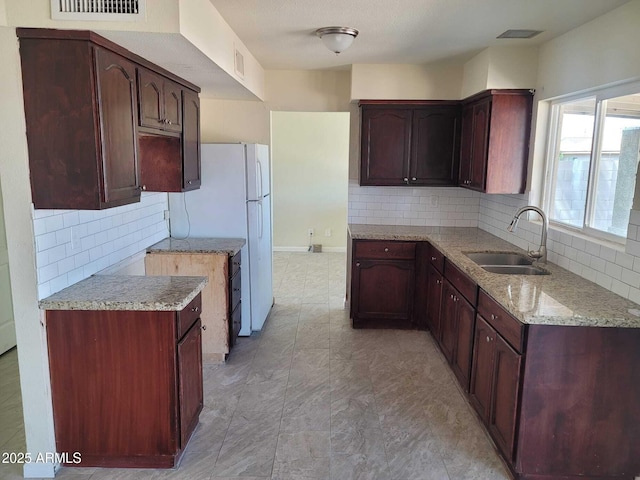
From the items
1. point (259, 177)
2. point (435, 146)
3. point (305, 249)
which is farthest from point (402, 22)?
point (305, 249)

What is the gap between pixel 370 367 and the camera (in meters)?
3.47

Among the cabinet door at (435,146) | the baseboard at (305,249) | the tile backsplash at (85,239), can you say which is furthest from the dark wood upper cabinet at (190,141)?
the baseboard at (305,249)

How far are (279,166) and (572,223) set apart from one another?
204 inches

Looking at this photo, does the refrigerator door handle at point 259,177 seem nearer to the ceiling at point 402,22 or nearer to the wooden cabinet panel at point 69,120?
the ceiling at point 402,22

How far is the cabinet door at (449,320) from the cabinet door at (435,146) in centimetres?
119

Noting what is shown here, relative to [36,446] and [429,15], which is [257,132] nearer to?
[429,15]

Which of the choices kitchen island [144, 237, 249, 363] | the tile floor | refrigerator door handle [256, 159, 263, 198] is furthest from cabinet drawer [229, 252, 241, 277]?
the tile floor

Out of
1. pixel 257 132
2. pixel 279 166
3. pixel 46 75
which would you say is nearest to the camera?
pixel 46 75

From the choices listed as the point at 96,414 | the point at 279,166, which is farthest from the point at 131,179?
the point at 279,166

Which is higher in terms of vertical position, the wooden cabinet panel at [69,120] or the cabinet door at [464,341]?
the wooden cabinet panel at [69,120]

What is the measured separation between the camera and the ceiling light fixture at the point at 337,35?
2.89 metres

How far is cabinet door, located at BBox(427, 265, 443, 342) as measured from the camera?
3680 millimetres

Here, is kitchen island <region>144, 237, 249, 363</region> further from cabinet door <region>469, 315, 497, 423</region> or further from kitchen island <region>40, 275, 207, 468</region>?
cabinet door <region>469, 315, 497, 423</region>

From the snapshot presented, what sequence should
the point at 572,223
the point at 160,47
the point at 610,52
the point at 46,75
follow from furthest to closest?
the point at 572,223, the point at 610,52, the point at 160,47, the point at 46,75
